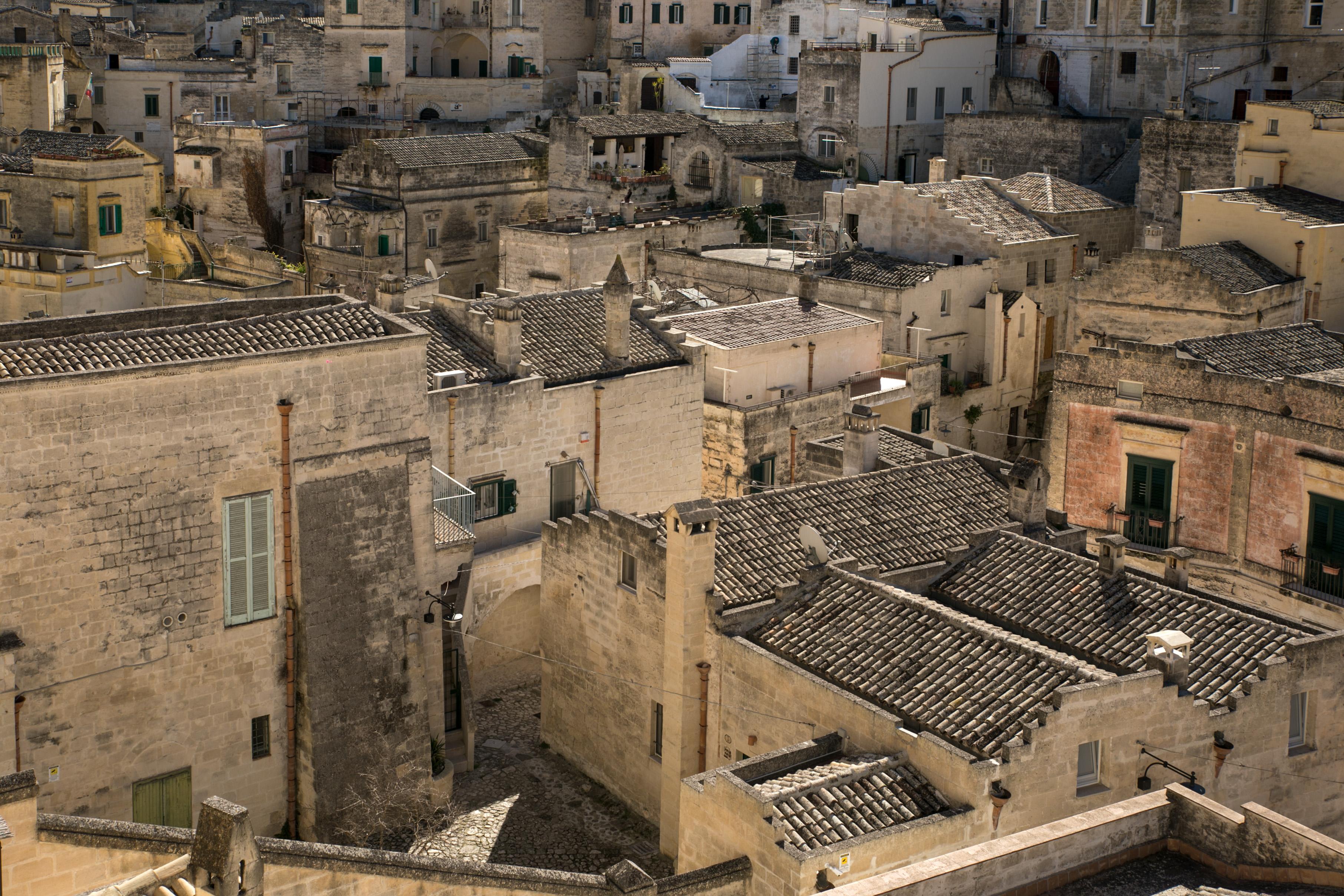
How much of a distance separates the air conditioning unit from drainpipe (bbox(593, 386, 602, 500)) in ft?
11.3

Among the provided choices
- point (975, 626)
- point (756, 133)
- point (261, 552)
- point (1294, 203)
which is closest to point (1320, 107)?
point (1294, 203)

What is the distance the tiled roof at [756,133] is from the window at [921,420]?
18.7m

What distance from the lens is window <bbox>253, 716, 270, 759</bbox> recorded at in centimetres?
2736

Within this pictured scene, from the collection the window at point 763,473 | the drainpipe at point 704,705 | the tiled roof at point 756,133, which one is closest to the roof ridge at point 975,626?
the drainpipe at point 704,705

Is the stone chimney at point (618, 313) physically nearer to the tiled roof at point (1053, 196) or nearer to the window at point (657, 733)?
the window at point (657, 733)

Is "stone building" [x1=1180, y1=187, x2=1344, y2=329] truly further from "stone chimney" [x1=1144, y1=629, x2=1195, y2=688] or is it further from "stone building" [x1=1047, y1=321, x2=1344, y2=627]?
"stone chimney" [x1=1144, y1=629, x2=1195, y2=688]

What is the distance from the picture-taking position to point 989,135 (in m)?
59.8

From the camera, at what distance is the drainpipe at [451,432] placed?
108ft

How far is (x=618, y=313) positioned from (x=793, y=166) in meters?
25.0

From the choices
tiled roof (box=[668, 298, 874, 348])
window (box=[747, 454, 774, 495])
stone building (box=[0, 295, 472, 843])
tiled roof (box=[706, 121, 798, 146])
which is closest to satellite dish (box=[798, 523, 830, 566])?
stone building (box=[0, 295, 472, 843])

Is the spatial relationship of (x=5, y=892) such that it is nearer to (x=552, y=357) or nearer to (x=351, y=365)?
(x=351, y=365)

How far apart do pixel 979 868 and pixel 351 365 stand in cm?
1376

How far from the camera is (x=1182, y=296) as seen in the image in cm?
3962

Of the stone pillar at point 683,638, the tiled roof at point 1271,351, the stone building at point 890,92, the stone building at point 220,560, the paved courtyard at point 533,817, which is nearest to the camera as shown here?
the stone building at point 220,560
